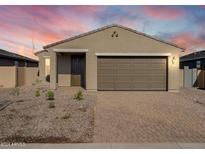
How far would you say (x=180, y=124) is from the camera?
7852 mm

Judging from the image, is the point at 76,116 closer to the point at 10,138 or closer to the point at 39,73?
the point at 10,138

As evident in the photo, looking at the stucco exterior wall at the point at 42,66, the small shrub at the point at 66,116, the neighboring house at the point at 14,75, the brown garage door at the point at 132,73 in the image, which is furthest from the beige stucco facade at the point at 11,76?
the small shrub at the point at 66,116

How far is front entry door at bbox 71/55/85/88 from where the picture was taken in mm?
20828

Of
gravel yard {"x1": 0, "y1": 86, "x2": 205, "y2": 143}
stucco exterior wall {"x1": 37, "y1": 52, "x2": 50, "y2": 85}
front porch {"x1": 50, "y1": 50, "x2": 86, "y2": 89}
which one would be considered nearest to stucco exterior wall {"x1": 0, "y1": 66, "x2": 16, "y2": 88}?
front porch {"x1": 50, "y1": 50, "x2": 86, "y2": 89}

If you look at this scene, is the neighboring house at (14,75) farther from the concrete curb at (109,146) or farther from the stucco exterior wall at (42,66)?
the concrete curb at (109,146)

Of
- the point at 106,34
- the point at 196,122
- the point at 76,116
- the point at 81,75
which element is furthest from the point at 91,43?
the point at 196,122

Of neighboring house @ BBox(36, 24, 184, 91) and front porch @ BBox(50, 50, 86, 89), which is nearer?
neighboring house @ BBox(36, 24, 184, 91)

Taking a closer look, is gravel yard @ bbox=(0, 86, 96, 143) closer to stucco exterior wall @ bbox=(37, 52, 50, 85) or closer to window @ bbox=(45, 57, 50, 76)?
stucco exterior wall @ bbox=(37, 52, 50, 85)

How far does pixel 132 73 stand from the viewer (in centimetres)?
1791

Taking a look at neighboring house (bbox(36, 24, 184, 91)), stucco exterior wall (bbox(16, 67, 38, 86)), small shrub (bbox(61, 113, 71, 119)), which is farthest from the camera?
stucco exterior wall (bbox(16, 67, 38, 86))

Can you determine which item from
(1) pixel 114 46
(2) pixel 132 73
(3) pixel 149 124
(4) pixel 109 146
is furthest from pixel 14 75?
(4) pixel 109 146

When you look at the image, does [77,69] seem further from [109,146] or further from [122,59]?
[109,146]

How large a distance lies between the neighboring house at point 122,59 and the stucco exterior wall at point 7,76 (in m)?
5.24

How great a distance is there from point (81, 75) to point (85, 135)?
1456 centimetres
